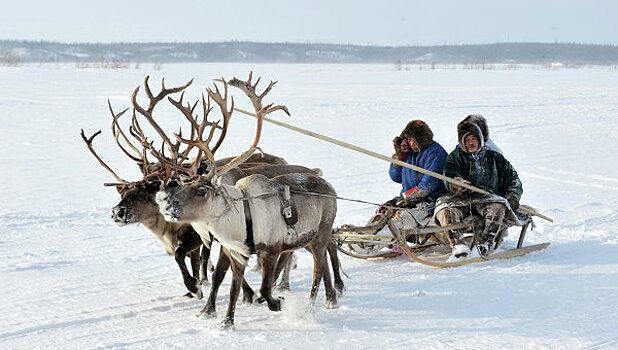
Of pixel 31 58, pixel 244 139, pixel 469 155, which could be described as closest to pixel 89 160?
pixel 244 139

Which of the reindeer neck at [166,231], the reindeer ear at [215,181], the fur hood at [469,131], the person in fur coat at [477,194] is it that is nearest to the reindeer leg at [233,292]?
the reindeer ear at [215,181]

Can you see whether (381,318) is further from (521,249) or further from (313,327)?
(521,249)

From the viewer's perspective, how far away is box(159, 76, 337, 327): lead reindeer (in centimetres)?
561

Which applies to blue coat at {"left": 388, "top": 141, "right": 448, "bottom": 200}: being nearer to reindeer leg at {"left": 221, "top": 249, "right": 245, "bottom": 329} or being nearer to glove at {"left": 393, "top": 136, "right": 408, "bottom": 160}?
glove at {"left": 393, "top": 136, "right": 408, "bottom": 160}

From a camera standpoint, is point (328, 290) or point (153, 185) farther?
point (153, 185)

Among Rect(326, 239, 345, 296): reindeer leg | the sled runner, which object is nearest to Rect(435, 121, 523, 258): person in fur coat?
the sled runner

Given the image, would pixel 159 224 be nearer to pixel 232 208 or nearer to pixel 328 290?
pixel 232 208

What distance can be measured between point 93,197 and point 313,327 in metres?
6.67

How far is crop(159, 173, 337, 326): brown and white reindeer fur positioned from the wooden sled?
111 centimetres

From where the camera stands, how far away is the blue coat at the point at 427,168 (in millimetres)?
8258

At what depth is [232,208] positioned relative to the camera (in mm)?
5746

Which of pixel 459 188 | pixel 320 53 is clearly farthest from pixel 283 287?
pixel 320 53

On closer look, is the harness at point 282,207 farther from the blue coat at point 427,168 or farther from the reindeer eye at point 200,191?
the blue coat at point 427,168

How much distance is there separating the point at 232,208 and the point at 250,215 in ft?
0.49
